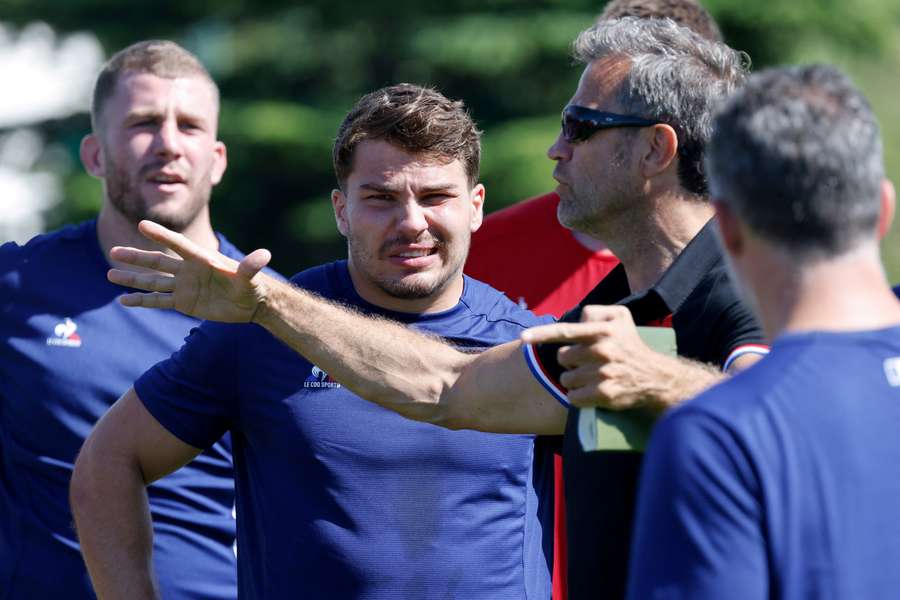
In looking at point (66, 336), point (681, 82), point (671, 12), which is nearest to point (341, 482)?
point (681, 82)

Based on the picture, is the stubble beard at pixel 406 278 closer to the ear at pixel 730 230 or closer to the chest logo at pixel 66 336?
the chest logo at pixel 66 336

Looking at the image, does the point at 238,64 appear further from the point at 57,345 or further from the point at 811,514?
the point at 811,514

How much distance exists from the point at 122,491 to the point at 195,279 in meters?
0.80

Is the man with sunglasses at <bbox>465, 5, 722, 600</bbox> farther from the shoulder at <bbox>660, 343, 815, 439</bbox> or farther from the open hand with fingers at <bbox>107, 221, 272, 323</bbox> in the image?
the shoulder at <bbox>660, 343, 815, 439</bbox>

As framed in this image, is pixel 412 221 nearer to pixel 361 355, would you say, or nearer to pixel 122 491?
pixel 361 355

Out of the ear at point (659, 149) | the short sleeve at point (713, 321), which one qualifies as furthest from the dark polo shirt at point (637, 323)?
the ear at point (659, 149)

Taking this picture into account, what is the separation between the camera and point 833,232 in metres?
2.07

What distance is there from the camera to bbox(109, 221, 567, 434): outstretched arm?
3.15 meters

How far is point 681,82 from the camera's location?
3.56 m

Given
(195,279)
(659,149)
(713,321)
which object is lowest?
(713,321)

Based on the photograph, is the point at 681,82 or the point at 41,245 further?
the point at 41,245

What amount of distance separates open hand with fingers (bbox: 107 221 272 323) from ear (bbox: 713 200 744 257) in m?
1.21

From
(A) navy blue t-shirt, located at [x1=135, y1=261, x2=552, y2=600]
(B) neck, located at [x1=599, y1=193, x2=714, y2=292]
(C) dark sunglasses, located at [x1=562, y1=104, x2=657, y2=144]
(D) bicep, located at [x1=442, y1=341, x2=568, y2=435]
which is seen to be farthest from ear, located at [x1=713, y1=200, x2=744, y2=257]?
(A) navy blue t-shirt, located at [x1=135, y1=261, x2=552, y2=600]

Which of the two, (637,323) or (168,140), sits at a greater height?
(168,140)
